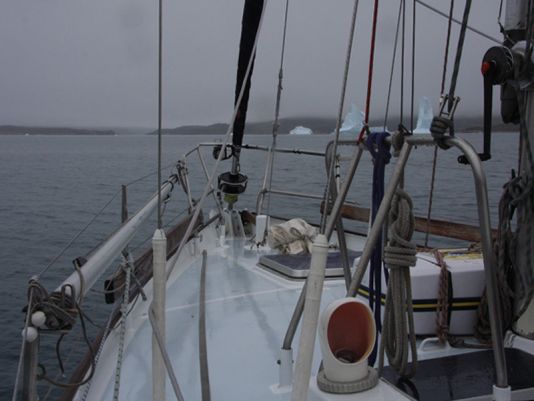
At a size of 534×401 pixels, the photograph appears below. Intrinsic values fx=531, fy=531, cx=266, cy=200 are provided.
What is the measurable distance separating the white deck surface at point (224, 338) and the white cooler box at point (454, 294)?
2.01 feet

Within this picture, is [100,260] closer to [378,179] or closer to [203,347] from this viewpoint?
[203,347]

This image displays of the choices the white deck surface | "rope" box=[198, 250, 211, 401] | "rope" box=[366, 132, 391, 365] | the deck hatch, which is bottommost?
the white deck surface

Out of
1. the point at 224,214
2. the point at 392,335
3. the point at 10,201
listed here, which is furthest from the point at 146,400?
the point at 10,201

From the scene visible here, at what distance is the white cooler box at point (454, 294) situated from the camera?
2.60 m

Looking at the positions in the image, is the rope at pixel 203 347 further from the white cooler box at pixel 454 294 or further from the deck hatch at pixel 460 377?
the white cooler box at pixel 454 294

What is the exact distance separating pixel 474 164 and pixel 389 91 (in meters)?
2.54

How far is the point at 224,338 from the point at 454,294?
51.4 inches

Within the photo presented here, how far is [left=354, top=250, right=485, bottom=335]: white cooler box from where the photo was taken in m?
2.60

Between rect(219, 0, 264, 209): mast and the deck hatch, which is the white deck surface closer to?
the deck hatch

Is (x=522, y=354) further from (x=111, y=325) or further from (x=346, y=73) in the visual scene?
(x=111, y=325)

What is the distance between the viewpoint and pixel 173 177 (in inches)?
180

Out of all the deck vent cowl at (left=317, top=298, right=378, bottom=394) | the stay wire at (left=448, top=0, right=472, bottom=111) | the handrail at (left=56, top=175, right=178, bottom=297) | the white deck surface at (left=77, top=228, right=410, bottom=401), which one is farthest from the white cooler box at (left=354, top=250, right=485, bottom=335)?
the handrail at (left=56, top=175, right=178, bottom=297)

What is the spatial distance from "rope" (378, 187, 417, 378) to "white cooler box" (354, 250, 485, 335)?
0.86 m

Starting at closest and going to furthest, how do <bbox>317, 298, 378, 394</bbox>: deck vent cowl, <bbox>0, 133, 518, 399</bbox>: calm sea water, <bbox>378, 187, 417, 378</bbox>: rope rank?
<bbox>317, 298, 378, 394</bbox>: deck vent cowl
<bbox>378, 187, 417, 378</bbox>: rope
<bbox>0, 133, 518, 399</bbox>: calm sea water
